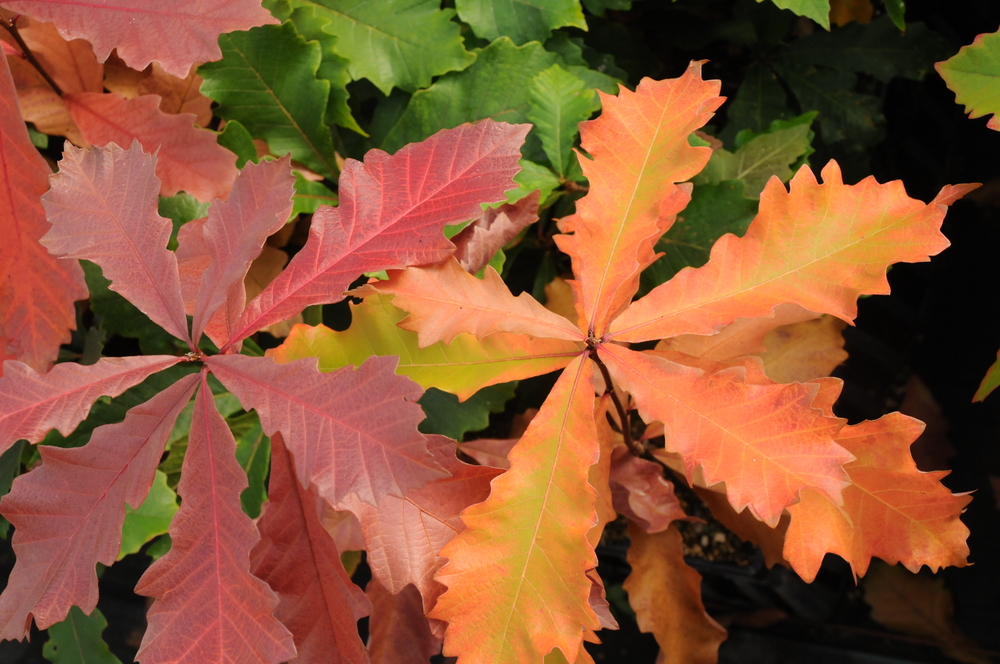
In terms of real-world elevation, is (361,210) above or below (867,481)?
above

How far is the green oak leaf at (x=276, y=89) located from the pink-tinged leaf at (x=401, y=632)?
1.19ft

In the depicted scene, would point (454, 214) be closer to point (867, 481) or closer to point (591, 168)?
point (591, 168)

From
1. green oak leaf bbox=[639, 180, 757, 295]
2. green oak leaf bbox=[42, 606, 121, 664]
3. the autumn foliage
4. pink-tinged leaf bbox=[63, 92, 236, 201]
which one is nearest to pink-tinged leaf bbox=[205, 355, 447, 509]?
the autumn foliage

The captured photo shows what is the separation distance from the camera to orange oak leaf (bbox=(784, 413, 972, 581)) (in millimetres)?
425

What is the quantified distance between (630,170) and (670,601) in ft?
1.16

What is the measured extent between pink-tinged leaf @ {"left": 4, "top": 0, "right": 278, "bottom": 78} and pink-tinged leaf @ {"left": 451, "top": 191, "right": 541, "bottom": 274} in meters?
0.19

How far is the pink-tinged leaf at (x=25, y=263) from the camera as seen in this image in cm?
47

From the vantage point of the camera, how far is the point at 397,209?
421 millimetres

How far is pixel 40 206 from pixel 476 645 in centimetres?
40

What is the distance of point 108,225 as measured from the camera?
1.38ft

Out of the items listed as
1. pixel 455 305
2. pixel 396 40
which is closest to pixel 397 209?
pixel 455 305

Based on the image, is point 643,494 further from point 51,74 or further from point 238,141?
point 51,74

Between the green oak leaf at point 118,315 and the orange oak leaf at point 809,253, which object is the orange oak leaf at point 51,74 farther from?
the orange oak leaf at point 809,253

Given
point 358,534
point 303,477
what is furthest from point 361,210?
point 358,534
